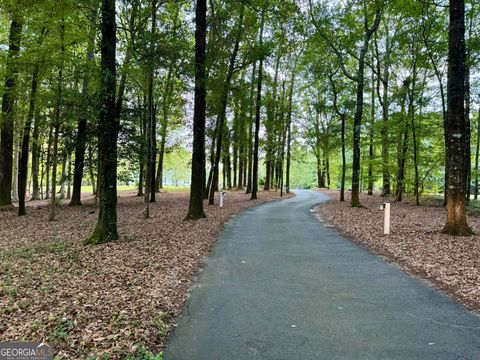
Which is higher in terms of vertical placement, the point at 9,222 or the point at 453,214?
the point at 453,214

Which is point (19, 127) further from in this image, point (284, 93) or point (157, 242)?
point (284, 93)

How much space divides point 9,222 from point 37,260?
7.80 meters

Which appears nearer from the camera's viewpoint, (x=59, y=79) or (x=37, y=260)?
(x=37, y=260)

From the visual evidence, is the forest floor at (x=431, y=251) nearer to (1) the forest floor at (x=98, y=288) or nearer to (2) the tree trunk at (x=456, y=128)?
(2) the tree trunk at (x=456, y=128)

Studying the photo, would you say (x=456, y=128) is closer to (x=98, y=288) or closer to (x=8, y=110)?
(x=98, y=288)

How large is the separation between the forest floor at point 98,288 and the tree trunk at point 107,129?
538 mm

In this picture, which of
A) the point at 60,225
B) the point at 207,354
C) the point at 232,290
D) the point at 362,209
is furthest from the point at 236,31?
the point at 207,354

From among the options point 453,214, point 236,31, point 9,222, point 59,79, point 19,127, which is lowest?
point 9,222

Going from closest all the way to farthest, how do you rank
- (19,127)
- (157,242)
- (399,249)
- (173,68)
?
(399,249) → (157,242) → (173,68) → (19,127)

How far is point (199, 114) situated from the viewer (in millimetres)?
12211

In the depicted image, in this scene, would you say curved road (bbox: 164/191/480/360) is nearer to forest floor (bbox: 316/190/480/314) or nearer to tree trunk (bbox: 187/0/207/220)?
forest floor (bbox: 316/190/480/314)

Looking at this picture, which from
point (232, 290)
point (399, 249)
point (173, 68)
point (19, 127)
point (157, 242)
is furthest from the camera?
point (19, 127)

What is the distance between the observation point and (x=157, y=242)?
326 inches

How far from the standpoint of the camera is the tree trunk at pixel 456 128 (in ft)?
28.1
